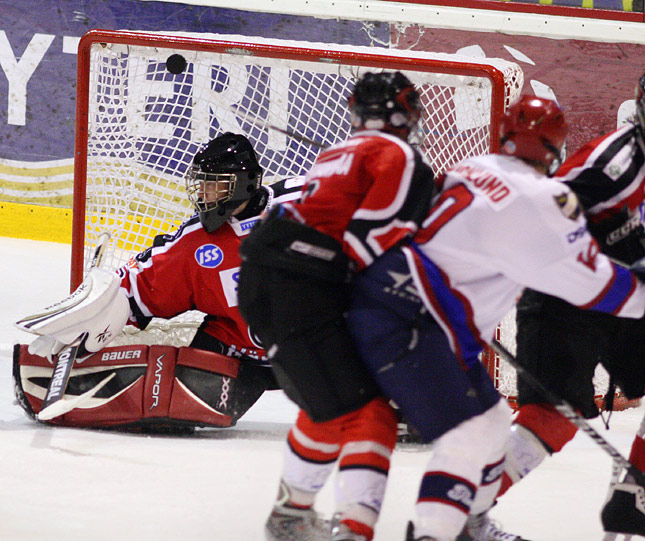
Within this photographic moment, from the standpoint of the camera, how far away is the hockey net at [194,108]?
3.22 m

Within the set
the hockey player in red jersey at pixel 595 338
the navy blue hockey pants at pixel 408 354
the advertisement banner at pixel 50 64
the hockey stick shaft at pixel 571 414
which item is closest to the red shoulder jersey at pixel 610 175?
the hockey player in red jersey at pixel 595 338

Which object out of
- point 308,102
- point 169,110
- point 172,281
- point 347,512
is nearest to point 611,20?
point 308,102

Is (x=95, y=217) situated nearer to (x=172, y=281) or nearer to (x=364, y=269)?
(x=172, y=281)

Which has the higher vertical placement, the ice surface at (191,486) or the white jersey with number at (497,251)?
the white jersey with number at (497,251)

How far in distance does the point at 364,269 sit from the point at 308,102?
189 cm

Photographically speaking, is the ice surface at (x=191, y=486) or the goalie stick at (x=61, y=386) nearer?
the ice surface at (x=191, y=486)

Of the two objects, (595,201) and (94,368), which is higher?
(595,201)

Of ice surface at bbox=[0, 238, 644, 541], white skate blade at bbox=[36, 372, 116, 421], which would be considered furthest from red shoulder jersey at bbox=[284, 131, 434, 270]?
white skate blade at bbox=[36, 372, 116, 421]

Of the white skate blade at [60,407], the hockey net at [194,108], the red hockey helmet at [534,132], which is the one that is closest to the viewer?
the red hockey helmet at [534,132]

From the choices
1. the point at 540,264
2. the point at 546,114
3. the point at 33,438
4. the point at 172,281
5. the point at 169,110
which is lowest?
the point at 33,438

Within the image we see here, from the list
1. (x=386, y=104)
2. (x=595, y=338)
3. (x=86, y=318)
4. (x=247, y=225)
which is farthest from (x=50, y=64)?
(x=595, y=338)

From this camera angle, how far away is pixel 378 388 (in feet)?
6.07

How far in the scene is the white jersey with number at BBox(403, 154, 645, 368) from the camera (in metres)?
1.71

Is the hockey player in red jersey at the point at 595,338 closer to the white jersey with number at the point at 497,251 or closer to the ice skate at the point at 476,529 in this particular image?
the ice skate at the point at 476,529
